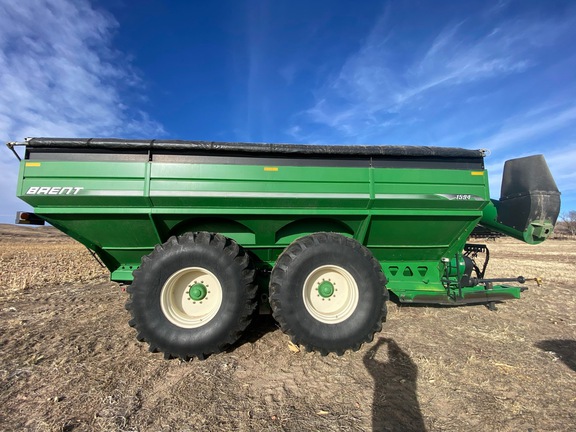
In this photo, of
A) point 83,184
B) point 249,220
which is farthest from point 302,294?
point 83,184

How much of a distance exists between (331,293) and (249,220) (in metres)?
1.33

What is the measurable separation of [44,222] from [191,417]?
304cm

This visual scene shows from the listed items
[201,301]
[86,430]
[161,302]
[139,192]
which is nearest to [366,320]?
[201,301]

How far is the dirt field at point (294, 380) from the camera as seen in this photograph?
216 cm

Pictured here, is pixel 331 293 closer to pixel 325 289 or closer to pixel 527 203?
pixel 325 289

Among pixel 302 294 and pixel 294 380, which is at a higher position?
pixel 302 294

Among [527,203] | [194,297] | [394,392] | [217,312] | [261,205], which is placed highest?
[527,203]

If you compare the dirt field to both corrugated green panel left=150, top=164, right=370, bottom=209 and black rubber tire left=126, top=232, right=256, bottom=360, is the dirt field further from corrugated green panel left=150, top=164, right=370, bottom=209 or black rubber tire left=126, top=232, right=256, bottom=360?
corrugated green panel left=150, top=164, right=370, bottom=209

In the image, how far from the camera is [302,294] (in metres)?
3.33

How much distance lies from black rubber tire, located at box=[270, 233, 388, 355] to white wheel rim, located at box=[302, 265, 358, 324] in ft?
0.29

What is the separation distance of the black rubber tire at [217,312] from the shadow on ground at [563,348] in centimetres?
338

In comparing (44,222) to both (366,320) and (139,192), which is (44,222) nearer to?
(139,192)

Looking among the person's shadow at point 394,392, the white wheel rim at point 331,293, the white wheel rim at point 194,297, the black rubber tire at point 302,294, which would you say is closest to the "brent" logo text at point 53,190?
the white wheel rim at point 194,297

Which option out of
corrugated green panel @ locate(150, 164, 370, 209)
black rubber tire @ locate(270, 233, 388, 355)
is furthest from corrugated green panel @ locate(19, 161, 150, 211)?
black rubber tire @ locate(270, 233, 388, 355)
